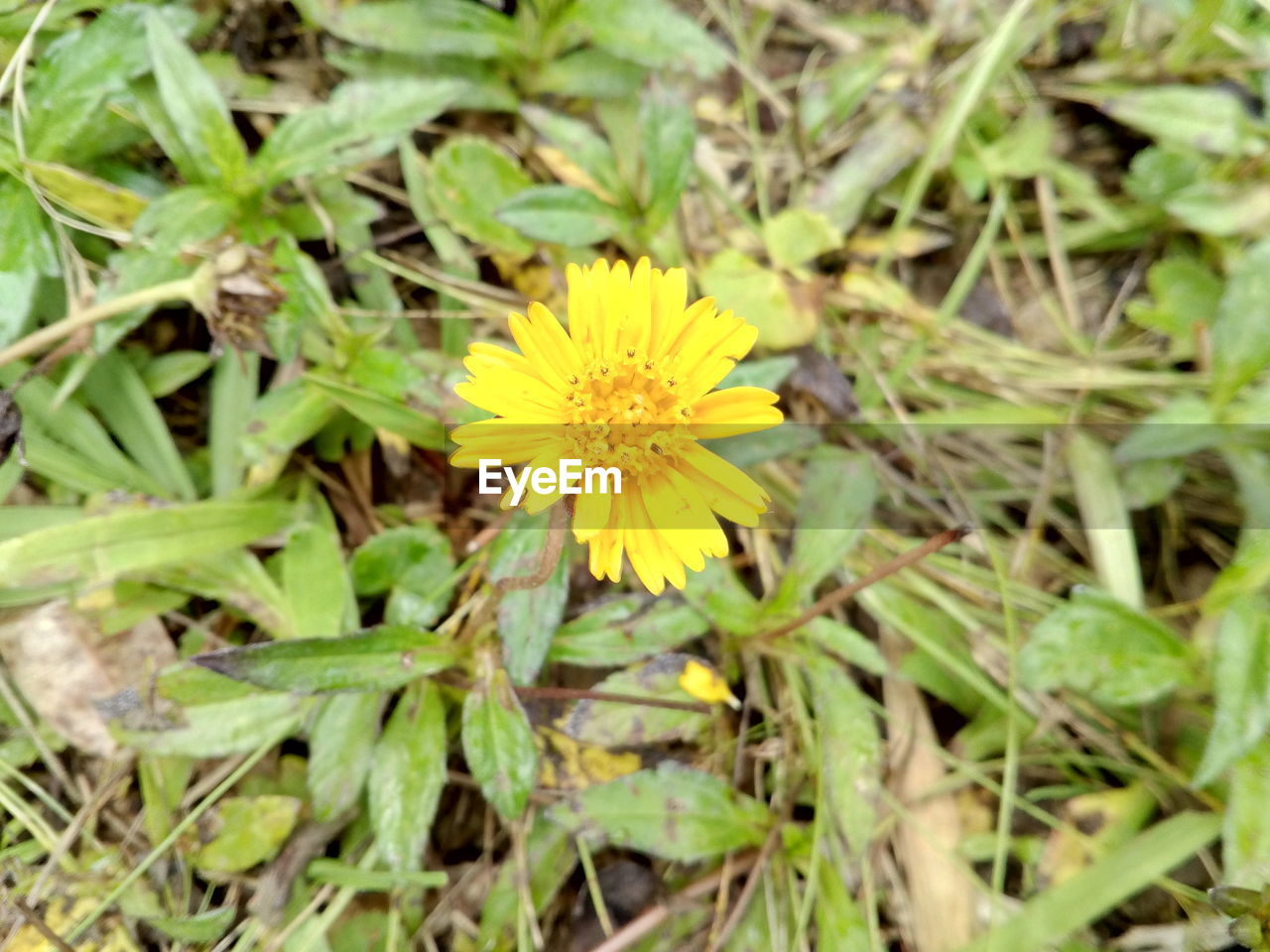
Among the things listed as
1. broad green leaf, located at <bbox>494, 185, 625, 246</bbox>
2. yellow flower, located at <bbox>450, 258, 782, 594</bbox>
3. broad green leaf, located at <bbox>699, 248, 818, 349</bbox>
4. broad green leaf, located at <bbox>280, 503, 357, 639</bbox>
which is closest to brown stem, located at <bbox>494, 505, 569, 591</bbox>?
yellow flower, located at <bbox>450, 258, 782, 594</bbox>

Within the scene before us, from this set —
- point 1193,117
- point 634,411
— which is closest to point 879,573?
point 634,411

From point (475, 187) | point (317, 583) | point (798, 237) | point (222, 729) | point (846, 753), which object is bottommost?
point (846, 753)

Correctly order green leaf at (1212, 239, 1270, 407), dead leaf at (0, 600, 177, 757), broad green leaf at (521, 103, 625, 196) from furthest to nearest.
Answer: broad green leaf at (521, 103, 625, 196)
green leaf at (1212, 239, 1270, 407)
dead leaf at (0, 600, 177, 757)

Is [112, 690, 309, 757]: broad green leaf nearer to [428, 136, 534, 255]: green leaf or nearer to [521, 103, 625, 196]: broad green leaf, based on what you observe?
[428, 136, 534, 255]: green leaf

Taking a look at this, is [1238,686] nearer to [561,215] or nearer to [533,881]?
[533,881]

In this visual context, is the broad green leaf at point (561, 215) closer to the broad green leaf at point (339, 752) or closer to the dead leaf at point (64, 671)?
the broad green leaf at point (339, 752)

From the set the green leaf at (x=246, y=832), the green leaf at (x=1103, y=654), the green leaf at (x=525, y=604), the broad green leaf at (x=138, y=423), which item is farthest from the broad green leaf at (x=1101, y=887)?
the broad green leaf at (x=138, y=423)
